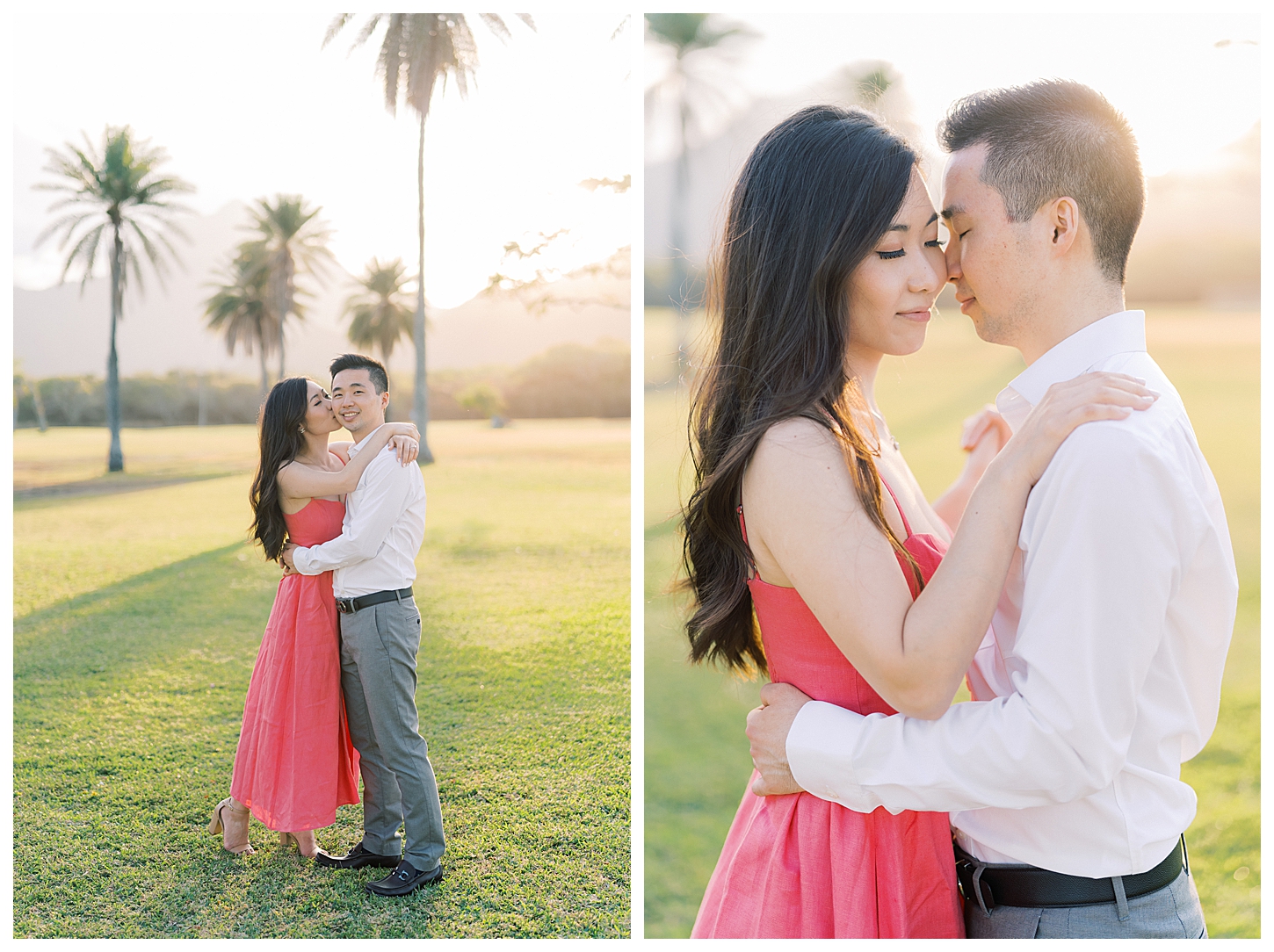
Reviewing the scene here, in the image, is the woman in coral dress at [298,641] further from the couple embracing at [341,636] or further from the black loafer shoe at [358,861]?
the black loafer shoe at [358,861]

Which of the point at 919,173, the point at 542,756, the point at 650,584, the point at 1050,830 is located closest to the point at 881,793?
the point at 1050,830

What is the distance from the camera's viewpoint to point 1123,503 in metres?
1.30

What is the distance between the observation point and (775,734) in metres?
1.63

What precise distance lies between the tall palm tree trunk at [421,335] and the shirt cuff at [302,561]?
285 centimetres

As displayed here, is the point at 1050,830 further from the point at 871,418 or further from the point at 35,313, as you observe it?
the point at 35,313

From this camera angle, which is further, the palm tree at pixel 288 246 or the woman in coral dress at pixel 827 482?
the palm tree at pixel 288 246

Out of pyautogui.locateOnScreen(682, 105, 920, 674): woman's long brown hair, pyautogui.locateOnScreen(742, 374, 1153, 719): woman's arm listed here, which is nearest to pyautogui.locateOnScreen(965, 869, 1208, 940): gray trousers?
pyautogui.locateOnScreen(742, 374, 1153, 719): woman's arm

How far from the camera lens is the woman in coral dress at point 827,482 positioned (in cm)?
141

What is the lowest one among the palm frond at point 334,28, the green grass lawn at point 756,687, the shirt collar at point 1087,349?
the green grass lawn at point 756,687

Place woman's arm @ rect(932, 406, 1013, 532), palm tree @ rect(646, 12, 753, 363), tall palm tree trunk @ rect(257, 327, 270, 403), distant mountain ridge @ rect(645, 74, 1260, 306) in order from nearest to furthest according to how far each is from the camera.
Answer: woman's arm @ rect(932, 406, 1013, 532) → tall palm tree trunk @ rect(257, 327, 270, 403) → distant mountain ridge @ rect(645, 74, 1260, 306) → palm tree @ rect(646, 12, 753, 363)

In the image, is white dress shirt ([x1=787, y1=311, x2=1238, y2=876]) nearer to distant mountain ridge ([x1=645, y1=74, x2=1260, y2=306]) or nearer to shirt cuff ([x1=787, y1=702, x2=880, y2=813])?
shirt cuff ([x1=787, y1=702, x2=880, y2=813])

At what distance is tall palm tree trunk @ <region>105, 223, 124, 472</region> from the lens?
313 inches

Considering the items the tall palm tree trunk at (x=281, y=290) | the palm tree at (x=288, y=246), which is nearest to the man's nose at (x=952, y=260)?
the palm tree at (x=288, y=246)

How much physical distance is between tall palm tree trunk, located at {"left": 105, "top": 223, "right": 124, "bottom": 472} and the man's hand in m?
8.39
